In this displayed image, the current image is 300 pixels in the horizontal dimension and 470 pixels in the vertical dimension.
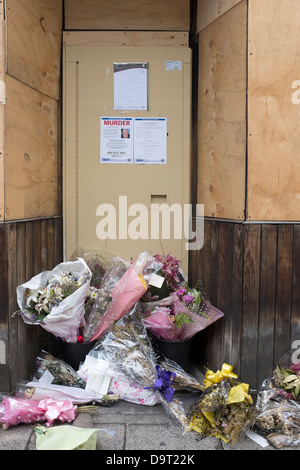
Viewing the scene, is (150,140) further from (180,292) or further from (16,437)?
(16,437)

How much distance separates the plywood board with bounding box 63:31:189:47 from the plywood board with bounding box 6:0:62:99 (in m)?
0.15

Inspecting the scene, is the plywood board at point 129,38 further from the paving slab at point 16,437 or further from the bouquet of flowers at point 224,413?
the paving slab at point 16,437

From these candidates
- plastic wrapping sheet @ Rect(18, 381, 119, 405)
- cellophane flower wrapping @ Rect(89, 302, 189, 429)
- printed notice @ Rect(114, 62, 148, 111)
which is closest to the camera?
plastic wrapping sheet @ Rect(18, 381, 119, 405)

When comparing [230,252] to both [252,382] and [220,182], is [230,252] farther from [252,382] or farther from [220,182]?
[252,382]

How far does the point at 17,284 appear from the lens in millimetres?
2889

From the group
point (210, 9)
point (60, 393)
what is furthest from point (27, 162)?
point (210, 9)

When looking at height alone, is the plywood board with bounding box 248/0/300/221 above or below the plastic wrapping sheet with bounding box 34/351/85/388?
above

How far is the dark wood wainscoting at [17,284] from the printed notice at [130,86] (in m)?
1.29

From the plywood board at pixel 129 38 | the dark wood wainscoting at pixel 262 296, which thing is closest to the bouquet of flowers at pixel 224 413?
the dark wood wainscoting at pixel 262 296

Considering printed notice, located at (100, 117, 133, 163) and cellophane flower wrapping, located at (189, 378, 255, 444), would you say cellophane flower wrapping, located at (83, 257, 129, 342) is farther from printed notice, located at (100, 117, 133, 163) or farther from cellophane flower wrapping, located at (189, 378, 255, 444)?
printed notice, located at (100, 117, 133, 163)

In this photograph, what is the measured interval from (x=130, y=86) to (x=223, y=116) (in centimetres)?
97

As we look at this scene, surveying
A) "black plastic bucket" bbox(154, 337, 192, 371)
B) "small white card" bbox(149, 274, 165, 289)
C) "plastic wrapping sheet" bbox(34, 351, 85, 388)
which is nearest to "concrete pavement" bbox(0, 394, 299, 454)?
"plastic wrapping sheet" bbox(34, 351, 85, 388)

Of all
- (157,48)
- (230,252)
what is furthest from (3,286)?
(157,48)

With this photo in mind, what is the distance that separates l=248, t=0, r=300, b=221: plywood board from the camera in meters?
2.77
